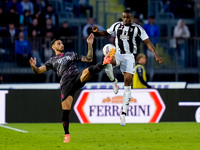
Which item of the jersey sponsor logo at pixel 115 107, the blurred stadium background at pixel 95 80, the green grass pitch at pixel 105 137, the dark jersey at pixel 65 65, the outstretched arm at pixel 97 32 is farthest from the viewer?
the jersey sponsor logo at pixel 115 107

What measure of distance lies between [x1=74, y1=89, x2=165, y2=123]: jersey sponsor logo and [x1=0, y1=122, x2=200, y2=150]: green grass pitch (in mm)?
480

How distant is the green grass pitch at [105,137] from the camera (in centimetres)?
887

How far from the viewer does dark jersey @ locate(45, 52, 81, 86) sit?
937 cm

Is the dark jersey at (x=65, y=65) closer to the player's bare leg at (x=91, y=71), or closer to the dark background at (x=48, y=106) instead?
the player's bare leg at (x=91, y=71)

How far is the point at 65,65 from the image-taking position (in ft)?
30.8

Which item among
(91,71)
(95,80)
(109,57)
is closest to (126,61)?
(109,57)

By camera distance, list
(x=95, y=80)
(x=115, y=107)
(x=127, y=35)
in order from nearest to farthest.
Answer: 1. (x=127, y=35)
2. (x=115, y=107)
3. (x=95, y=80)

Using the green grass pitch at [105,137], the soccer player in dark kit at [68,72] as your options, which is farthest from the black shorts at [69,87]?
the green grass pitch at [105,137]

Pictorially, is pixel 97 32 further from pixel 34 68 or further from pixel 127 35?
pixel 34 68

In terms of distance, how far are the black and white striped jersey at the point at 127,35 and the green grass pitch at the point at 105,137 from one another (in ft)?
5.95

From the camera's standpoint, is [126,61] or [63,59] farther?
[126,61]

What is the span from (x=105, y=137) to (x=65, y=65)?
190 cm

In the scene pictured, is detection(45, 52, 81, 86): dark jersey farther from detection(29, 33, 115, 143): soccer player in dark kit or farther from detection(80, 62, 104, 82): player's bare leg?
detection(80, 62, 104, 82): player's bare leg

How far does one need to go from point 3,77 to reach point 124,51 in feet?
20.3
